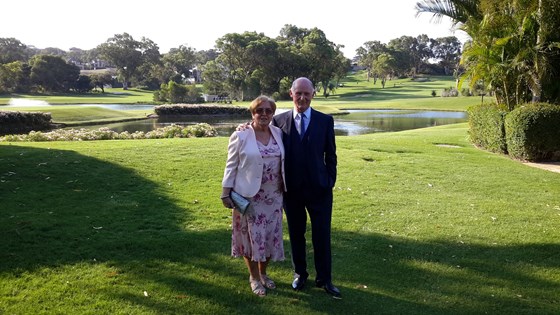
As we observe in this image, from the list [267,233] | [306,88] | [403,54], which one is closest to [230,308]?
[267,233]

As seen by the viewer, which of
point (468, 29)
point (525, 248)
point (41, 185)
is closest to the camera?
point (525, 248)

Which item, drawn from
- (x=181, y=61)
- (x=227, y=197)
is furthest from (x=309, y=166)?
(x=181, y=61)

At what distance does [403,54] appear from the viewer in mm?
110750

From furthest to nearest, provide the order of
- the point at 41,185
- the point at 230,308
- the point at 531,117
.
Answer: the point at 531,117 < the point at 41,185 < the point at 230,308

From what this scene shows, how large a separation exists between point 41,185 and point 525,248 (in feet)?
24.4

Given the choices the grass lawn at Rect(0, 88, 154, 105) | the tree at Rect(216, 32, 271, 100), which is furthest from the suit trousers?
Result: the tree at Rect(216, 32, 271, 100)

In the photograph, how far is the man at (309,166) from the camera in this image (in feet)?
14.4

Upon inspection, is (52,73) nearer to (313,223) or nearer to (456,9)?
(456,9)

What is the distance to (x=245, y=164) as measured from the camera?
4215 millimetres

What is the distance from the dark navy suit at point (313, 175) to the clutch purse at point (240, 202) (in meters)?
0.48

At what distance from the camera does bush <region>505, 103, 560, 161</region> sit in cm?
1349

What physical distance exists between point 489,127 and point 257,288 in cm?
1390

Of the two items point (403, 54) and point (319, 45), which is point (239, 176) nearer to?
point (319, 45)

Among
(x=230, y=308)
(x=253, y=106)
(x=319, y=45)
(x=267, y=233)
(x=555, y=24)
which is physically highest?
(x=319, y=45)
